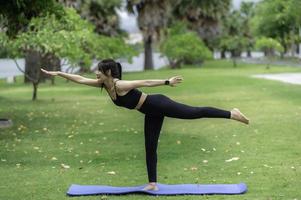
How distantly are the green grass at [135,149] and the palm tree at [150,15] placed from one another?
2683 centimetres

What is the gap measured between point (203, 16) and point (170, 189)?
4875cm

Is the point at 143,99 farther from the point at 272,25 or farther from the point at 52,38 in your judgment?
the point at 272,25

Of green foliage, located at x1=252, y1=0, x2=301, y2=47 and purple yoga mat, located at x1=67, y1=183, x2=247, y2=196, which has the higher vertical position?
green foliage, located at x1=252, y1=0, x2=301, y2=47

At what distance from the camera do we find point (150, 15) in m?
46.6

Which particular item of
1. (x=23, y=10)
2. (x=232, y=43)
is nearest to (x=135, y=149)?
(x=23, y=10)

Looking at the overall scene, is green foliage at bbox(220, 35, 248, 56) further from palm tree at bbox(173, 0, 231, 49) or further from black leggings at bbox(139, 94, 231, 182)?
black leggings at bbox(139, 94, 231, 182)

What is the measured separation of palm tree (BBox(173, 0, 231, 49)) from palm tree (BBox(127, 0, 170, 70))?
184 inches

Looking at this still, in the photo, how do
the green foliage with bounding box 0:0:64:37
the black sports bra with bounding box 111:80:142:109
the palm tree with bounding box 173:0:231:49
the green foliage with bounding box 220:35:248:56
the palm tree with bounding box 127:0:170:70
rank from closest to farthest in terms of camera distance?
the black sports bra with bounding box 111:80:142:109 < the green foliage with bounding box 0:0:64:37 < the palm tree with bounding box 127:0:170:70 < the palm tree with bounding box 173:0:231:49 < the green foliage with bounding box 220:35:248:56

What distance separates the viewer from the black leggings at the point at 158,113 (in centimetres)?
745

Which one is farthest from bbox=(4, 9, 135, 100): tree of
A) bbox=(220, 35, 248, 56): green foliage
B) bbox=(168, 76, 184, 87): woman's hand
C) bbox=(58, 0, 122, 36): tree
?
bbox=(220, 35, 248, 56): green foliage

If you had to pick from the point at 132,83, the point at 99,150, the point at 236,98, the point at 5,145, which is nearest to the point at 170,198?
the point at 132,83

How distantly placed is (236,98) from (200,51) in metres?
26.5

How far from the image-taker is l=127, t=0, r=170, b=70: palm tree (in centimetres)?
4609

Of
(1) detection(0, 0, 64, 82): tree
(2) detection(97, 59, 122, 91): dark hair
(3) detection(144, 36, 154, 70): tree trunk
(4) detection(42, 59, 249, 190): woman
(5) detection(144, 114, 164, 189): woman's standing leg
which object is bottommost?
(3) detection(144, 36, 154, 70): tree trunk
